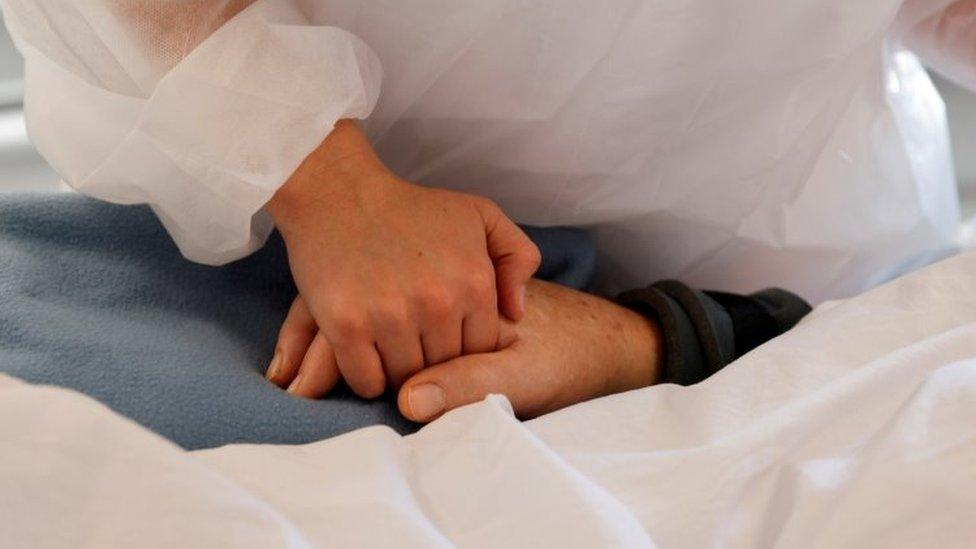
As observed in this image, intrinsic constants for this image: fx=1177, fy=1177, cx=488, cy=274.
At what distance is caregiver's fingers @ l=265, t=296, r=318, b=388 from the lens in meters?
0.51

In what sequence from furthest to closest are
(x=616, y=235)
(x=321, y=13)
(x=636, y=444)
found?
(x=616, y=235) → (x=321, y=13) → (x=636, y=444)

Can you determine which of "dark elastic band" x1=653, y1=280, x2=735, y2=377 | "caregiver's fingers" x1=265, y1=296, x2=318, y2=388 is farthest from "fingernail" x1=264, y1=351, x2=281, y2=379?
"dark elastic band" x1=653, y1=280, x2=735, y2=377

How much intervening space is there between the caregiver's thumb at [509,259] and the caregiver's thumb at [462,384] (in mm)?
24

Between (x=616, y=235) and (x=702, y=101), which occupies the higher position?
(x=702, y=101)

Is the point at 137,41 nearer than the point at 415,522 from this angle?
No

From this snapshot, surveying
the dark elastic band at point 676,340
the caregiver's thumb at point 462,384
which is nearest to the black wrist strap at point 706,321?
the dark elastic band at point 676,340

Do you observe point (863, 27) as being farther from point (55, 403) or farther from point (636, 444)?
point (55, 403)

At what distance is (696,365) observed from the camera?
0.60 meters

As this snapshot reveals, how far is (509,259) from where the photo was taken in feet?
1.82

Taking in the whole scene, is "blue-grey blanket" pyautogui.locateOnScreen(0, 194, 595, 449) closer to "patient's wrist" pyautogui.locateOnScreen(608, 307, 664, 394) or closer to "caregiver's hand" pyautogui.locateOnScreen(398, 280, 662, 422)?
"caregiver's hand" pyautogui.locateOnScreen(398, 280, 662, 422)

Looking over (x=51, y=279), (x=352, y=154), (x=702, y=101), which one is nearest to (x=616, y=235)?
(x=702, y=101)

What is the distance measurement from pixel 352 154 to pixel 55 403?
23cm

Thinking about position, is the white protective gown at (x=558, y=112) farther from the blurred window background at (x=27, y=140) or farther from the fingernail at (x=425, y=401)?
the blurred window background at (x=27, y=140)

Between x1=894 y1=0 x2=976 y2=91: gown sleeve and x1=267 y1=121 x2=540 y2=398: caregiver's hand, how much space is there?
0.38 metres
